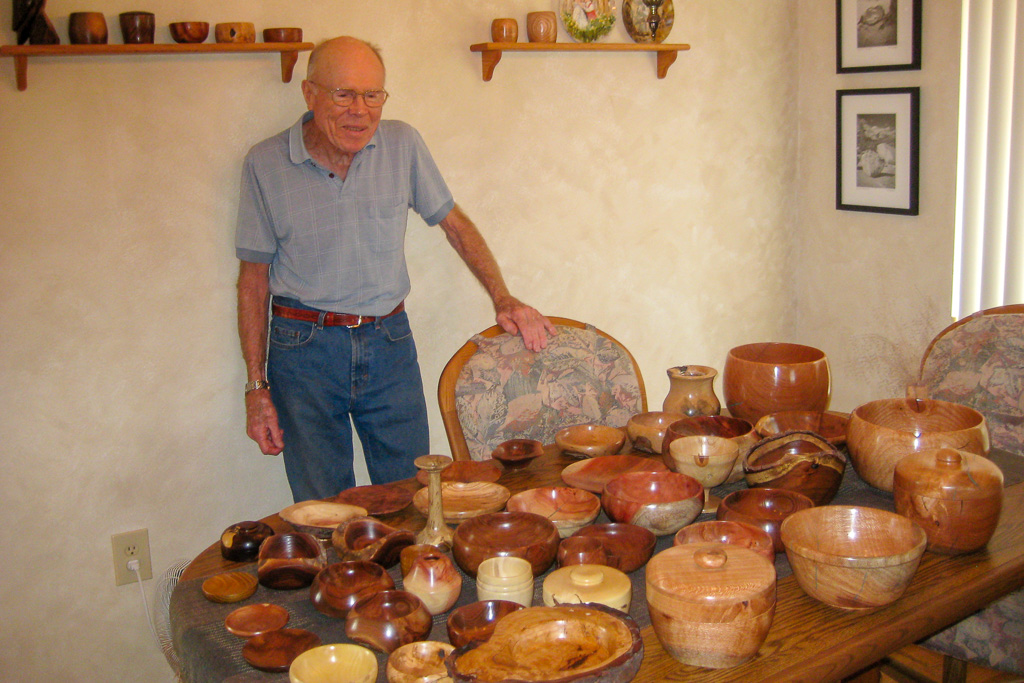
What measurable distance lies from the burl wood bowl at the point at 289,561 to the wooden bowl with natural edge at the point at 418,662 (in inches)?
9.8

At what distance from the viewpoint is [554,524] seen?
1.38 metres

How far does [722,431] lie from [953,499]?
0.46 m

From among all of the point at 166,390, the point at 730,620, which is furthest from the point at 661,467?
the point at 166,390

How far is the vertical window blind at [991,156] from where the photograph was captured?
2697mm

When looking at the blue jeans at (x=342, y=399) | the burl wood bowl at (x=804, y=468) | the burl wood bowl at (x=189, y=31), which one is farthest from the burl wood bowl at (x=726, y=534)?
the burl wood bowl at (x=189, y=31)

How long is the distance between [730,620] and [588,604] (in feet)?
0.57

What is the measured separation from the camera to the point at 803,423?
1.75 metres

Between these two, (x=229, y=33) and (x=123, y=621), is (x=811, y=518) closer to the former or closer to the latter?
(x=229, y=33)

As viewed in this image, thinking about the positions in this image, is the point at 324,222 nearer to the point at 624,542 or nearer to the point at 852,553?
the point at 624,542

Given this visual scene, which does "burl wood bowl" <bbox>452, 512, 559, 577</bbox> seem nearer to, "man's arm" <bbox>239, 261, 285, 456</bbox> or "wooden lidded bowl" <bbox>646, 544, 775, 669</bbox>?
"wooden lidded bowl" <bbox>646, 544, 775, 669</bbox>

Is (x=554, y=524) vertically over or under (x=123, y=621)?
over

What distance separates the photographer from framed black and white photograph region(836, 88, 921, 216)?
9.78ft

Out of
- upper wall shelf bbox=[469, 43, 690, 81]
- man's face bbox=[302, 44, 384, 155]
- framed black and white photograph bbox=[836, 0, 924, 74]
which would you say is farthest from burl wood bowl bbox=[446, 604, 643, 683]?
framed black and white photograph bbox=[836, 0, 924, 74]

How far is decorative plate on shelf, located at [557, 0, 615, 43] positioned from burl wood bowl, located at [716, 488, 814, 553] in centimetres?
182
